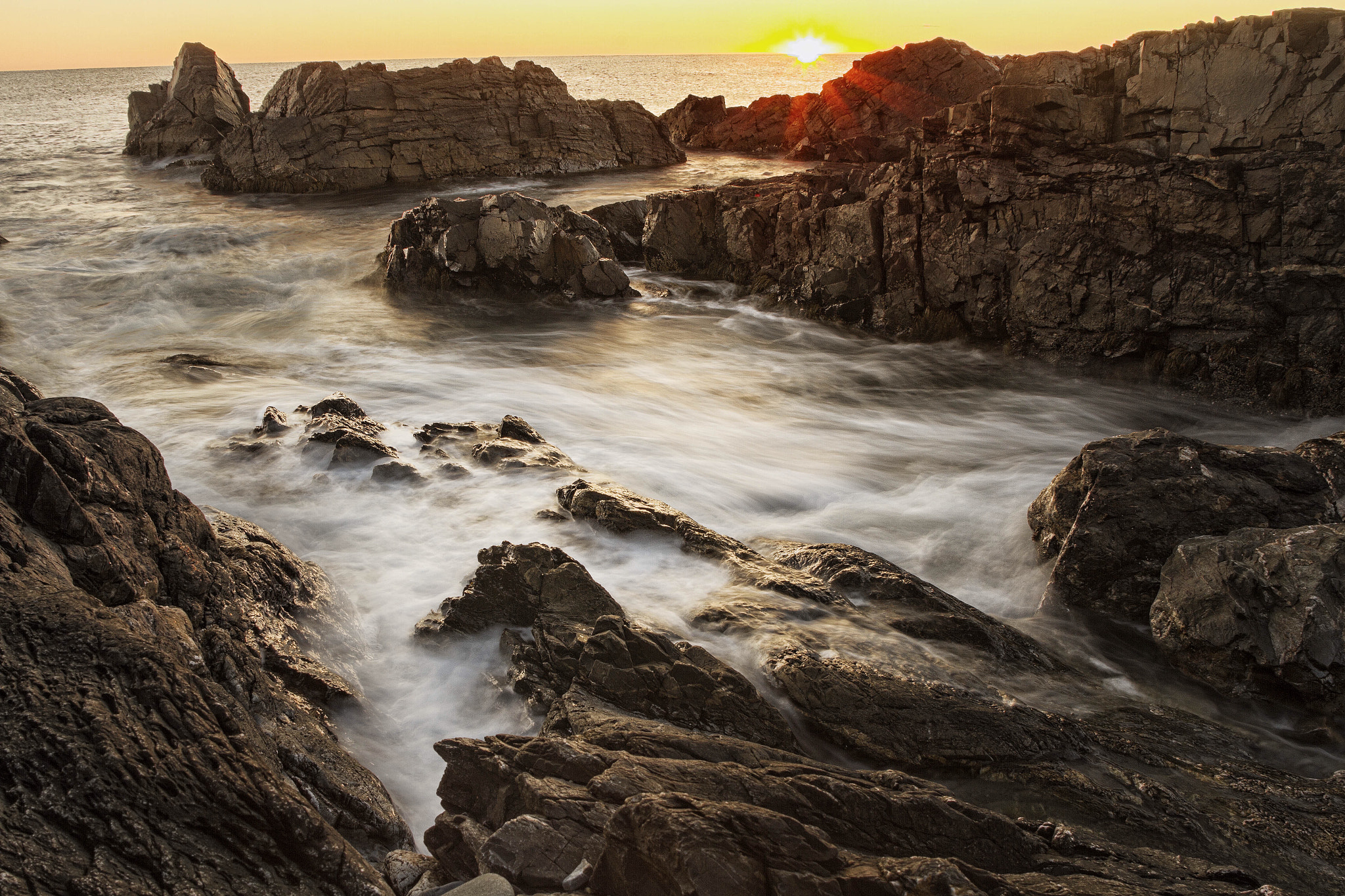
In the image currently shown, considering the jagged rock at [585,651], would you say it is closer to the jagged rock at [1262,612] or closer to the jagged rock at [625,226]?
the jagged rock at [1262,612]

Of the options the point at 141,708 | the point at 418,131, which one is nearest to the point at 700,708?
the point at 141,708

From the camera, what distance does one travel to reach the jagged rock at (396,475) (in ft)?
28.8

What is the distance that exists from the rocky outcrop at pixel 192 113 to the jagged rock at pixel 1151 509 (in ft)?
115

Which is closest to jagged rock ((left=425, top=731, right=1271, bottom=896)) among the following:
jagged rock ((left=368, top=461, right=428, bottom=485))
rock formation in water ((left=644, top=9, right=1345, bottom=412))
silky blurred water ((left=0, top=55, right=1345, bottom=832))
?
silky blurred water ((left=0, top=55, right=1345, bottom=832))

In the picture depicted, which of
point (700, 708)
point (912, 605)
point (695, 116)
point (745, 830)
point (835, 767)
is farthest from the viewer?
point (695, 116)

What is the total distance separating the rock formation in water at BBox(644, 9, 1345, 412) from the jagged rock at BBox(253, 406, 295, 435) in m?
10.1

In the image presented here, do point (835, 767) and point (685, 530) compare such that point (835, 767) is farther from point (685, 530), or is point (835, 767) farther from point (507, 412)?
point (507, 412)

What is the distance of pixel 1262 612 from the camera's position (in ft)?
21.5

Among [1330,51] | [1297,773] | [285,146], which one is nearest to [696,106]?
[285,146]

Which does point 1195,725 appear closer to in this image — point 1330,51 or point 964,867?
point 964,867

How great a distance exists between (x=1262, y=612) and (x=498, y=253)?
14528 mm

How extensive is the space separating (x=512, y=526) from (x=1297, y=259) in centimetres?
1151

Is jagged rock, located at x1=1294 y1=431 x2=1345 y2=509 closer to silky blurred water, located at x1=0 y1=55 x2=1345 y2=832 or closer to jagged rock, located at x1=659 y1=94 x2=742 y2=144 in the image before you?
silky blurred water, located at x1=0 y1=55 x2=1345 y2=832

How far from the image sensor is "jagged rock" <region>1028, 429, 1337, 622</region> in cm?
766
